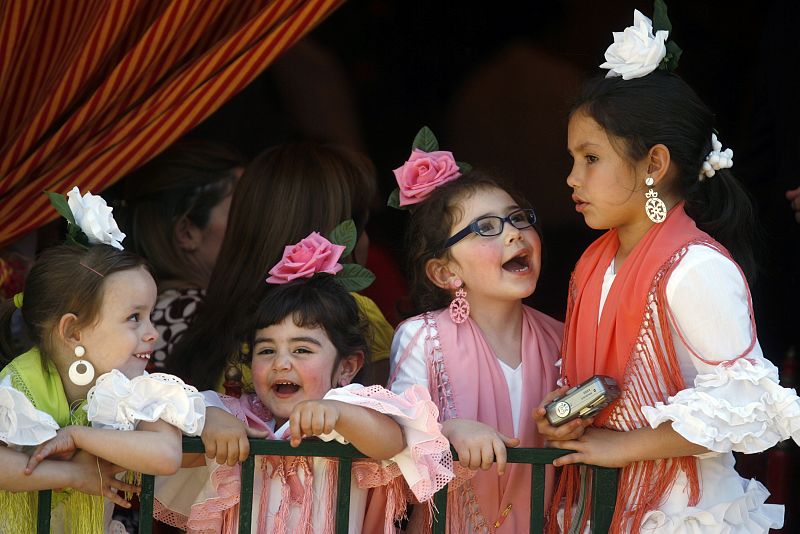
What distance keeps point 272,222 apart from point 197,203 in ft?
2.72

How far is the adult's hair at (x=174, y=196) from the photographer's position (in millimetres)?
5016

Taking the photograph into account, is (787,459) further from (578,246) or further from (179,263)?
(179,263)

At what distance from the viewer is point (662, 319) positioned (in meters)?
3.42

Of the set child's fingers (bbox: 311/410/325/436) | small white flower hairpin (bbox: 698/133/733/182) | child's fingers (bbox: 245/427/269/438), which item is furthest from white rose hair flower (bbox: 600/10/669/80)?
child's fingers (bbox: 245/427/269/438)

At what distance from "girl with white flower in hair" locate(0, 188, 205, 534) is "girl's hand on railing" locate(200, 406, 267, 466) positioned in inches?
2.0

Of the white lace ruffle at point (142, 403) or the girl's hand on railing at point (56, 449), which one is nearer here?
the girl's hand on railing at point (56, 449)

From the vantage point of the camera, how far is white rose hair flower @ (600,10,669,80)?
11.8 ft

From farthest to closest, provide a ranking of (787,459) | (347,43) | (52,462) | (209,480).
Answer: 1. (347,43)
2. (787,459)
3. (209,480)
4. (52,462)

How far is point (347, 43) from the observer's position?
5262 mm

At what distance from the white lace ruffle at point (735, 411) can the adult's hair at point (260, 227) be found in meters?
1.39

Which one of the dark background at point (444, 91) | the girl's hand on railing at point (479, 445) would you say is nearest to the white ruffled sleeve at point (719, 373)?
the girl's hand on railing at point (479, 445)

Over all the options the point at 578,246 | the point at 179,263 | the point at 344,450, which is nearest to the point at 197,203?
the point at 179,263

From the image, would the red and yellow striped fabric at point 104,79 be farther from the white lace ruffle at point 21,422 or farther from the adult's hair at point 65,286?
the white lace ruffle at point 21,422

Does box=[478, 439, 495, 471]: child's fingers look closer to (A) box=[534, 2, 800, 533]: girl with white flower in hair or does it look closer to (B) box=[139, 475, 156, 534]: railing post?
(A) box=[534, 2, 800, 533]: girl with white flower in hair
